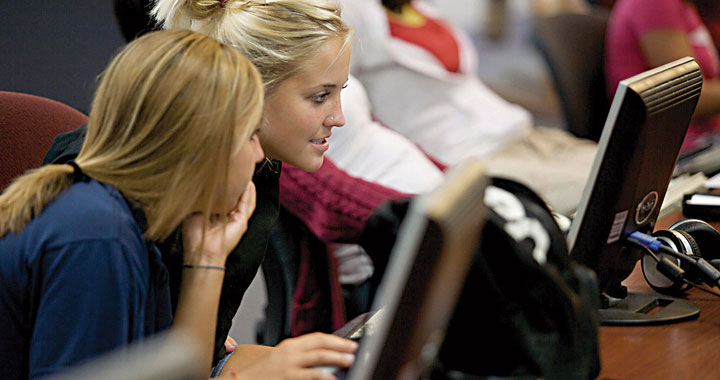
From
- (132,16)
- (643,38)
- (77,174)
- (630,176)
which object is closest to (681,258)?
(630,176)

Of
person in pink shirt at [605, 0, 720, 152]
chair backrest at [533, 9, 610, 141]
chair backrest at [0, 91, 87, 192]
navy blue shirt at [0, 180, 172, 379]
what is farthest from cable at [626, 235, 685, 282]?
person in pink shirt at [605, 0, 720, 152]

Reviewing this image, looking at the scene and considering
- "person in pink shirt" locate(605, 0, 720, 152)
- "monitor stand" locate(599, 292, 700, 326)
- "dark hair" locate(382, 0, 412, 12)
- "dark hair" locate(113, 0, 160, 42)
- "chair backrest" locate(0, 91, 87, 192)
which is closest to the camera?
"monitor stand" locate(599, 292, 700, 326)

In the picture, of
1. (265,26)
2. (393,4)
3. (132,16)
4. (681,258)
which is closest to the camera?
(681,258)

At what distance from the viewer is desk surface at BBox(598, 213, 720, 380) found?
0.94 meters

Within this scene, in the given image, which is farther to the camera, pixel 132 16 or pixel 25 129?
pixel 132 16

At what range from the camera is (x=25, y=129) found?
48.2 inches

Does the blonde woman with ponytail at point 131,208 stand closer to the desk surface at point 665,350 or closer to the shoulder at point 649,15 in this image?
→ the desk surface at point 665,350

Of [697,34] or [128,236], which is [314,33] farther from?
[697,34]

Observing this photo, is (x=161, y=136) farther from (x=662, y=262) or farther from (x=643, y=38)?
(x=643, y=38)

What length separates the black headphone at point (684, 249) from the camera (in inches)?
45.8

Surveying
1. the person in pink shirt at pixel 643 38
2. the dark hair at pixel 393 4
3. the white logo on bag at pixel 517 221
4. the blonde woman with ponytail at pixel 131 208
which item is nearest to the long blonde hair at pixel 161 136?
the blonde woman with ponytail at pixel 131 208

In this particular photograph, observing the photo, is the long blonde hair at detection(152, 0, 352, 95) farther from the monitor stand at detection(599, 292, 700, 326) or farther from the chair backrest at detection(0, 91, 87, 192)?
the monitor stand at detection(599, 292, 700, 326)

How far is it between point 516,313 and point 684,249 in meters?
0.50

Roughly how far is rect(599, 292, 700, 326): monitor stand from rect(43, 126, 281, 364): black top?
1.63ft
